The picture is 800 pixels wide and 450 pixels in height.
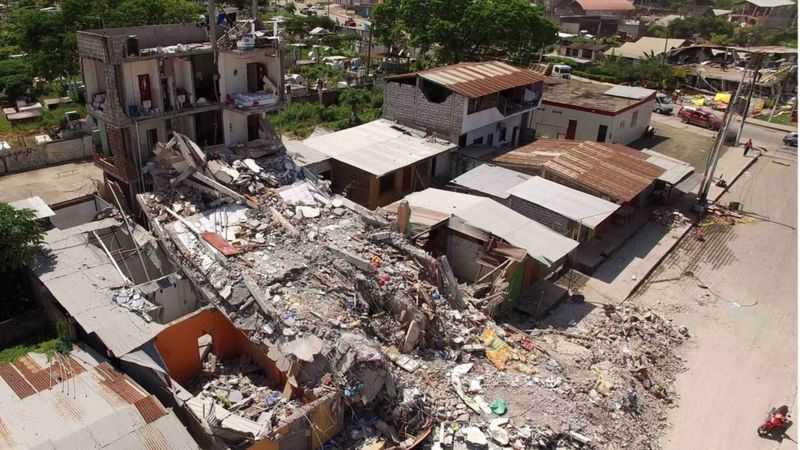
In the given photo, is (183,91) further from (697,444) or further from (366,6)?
(366,6)

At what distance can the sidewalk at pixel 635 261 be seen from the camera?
22.4m

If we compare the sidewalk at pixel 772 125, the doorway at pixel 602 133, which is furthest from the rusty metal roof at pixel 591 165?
the sidewalk at pixel 772 125

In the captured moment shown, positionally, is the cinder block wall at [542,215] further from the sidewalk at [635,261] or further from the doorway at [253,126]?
the doorway at [253,126]

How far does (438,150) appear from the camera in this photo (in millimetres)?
28109

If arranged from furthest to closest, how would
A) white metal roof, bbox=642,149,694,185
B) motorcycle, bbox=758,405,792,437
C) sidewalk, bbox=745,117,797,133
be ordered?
1. sidewalk, bbox=745,117,797,133
2. white metal roof, bbox=642,149,694,185
3. motorcycle, bbox=758,405,792,437

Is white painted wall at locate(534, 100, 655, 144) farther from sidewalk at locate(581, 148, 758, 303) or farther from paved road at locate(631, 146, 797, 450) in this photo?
paved road at locate(631, 146, 797, 450)

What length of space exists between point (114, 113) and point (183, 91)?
277 cm

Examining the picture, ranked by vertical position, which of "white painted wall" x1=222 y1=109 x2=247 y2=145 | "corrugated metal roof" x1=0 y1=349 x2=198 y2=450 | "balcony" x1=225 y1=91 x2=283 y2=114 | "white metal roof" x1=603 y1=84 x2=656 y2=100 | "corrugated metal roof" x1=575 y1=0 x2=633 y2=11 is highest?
"corrugated metal roof" x1=575 y1=0 x2=633 y2=11

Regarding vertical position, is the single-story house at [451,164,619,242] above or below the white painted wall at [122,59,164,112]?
below

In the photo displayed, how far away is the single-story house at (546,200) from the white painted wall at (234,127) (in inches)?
360

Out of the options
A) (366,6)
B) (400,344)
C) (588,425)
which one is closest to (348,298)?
(400,344)

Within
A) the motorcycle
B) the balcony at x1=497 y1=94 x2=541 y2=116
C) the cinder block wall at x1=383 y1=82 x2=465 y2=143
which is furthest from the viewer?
the balcony at x1=497 y1=94 x2=541 y2=116

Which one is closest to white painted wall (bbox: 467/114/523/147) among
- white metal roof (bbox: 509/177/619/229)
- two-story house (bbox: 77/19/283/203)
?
white metal roof (bbox: 509/177/619/229)

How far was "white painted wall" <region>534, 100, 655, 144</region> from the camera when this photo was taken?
3653 cm
